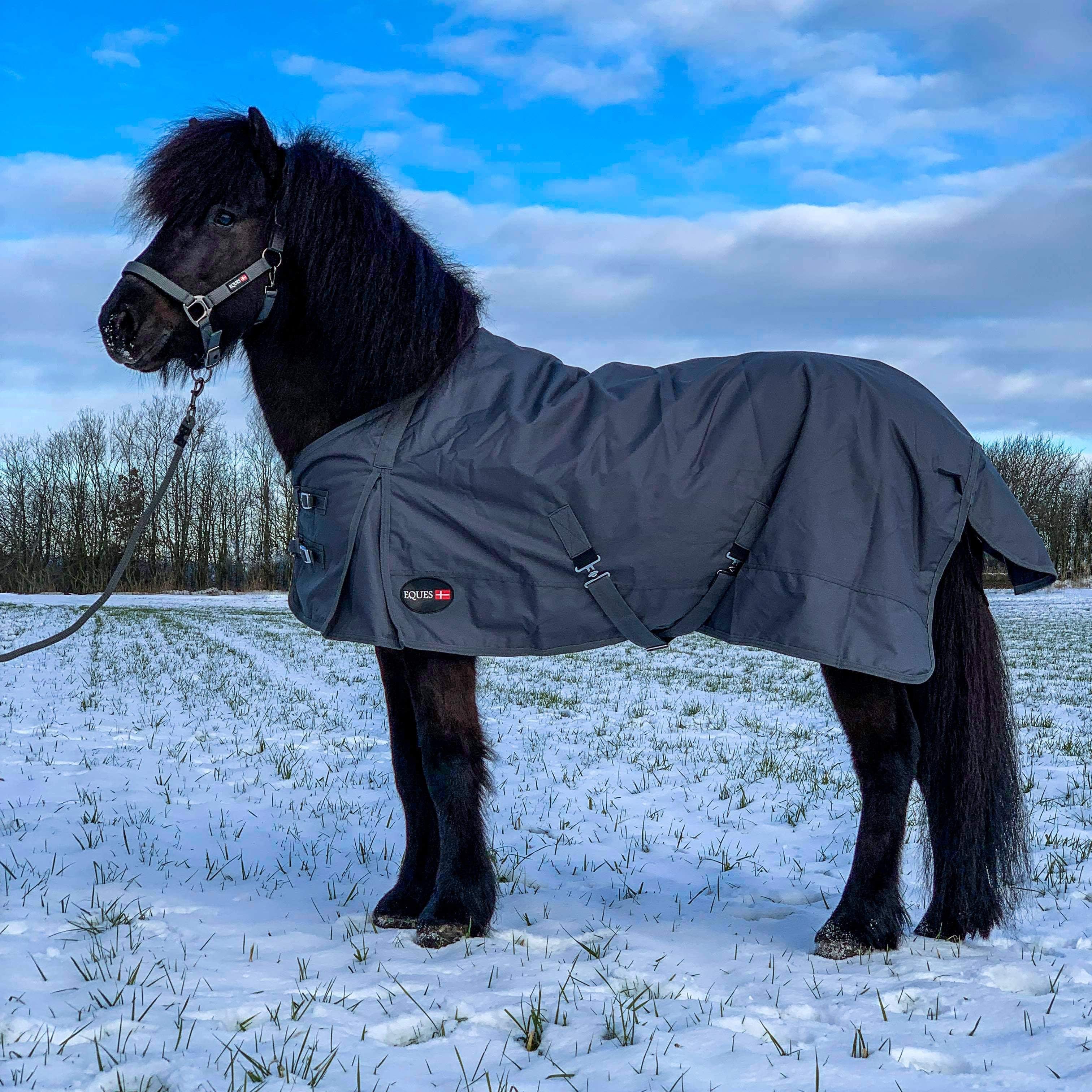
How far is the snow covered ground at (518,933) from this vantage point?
185 cm

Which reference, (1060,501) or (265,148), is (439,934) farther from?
(1060,501)

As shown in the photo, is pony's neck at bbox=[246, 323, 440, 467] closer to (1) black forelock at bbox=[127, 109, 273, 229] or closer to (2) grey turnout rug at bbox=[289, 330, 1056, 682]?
(2) grey turnout rug at bbox=[289, 330, 1056, 682]

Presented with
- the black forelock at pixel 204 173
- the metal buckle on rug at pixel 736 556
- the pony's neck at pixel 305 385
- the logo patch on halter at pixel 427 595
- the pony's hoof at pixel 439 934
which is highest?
the black forelock at pixel 204 173

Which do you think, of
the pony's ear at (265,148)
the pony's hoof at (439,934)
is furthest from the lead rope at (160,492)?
the pony's hoof at (439,934)

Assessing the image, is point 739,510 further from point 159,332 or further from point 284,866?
point 284,866

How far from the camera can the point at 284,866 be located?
333 centimetres

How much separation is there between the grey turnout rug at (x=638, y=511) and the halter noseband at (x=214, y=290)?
1.40ft

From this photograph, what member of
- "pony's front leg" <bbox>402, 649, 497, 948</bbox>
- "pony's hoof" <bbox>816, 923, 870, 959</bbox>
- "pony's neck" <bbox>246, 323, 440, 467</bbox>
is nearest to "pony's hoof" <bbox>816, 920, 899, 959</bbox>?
"pony's hoof" <bbox>816, 923, 870, 959</bbox>

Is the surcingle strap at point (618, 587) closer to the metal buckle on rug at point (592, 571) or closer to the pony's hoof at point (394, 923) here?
the metal buckle on rug at point (592, 571)

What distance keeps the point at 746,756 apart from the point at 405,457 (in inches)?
147

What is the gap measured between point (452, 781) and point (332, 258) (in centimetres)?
160

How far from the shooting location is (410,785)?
2.84 m

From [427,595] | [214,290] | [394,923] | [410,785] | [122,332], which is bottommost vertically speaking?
[394,923]

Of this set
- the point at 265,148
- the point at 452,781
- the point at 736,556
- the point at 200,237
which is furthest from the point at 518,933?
the point at 265,148
